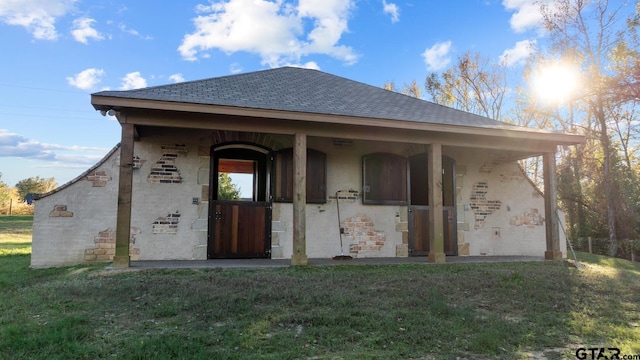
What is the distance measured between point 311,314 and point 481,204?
6.20 m

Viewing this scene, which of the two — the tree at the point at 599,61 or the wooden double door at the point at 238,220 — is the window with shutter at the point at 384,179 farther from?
the tree at the point at 599,61

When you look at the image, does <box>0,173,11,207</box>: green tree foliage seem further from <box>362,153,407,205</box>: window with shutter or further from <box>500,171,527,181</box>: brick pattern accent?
<box>500,171,527,181</box>: brick pattern accent

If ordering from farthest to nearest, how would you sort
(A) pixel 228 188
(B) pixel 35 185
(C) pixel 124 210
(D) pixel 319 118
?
(B) pixel 35 185, (A) pixel 228 188, (D) pixel 319 118, (C) pixel 124 210

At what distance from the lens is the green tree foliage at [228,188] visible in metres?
8.97

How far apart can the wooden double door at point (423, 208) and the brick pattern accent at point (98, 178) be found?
18.6 ft

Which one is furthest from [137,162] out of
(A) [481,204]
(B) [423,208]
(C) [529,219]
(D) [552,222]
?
(C) [529,219]

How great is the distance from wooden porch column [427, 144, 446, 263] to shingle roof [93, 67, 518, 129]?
2.19 feet

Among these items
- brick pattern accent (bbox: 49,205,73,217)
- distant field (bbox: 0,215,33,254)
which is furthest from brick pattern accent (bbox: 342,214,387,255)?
distant field (bbox: 0,215,33,254)

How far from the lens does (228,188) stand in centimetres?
921

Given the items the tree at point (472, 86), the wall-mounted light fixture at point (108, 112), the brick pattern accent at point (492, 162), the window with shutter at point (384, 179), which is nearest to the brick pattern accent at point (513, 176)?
the brick pattern accent at point (492, 162)

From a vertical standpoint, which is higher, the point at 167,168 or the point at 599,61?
the point at 599,61

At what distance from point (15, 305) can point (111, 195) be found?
3243mm

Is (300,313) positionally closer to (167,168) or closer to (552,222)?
(167,168)

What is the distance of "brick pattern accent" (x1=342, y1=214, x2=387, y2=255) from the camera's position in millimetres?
7723
